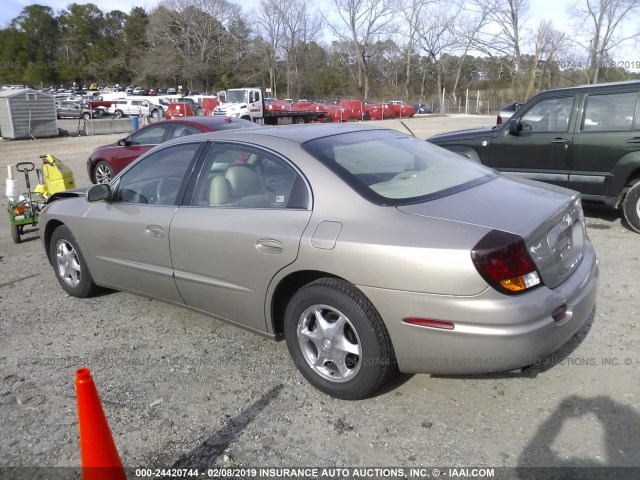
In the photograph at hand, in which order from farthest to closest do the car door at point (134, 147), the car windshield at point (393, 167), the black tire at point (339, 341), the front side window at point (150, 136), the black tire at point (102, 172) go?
the black tire at point (102, 172)
the car door at point (134, 147)
the front side window at point (150, 136)
the car windshield at point (393, 167)
the black tire at point (339, 341)

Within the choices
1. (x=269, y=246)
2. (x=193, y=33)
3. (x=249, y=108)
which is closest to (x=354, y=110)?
(x=249, y=108)

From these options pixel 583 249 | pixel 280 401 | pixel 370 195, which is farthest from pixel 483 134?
pixel 280 401

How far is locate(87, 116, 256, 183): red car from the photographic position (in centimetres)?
913

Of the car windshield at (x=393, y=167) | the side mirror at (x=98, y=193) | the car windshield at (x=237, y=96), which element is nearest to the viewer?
the car windshield at (x=393, y=167)

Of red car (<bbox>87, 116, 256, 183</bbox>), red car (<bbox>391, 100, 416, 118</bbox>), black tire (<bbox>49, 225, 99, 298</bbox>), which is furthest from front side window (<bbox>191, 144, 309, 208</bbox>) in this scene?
red car (<bbox>391, 100, 416, 118</bbox>)

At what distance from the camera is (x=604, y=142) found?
250 inches

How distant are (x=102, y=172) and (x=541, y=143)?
826 centimetres

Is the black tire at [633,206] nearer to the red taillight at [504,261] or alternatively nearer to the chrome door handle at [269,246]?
the red taillight at [504,261]

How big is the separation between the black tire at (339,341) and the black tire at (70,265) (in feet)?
7.80

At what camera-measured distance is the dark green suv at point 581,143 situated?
6.20m

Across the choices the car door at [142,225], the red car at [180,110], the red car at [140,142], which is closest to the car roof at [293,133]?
the car door at [142,225]

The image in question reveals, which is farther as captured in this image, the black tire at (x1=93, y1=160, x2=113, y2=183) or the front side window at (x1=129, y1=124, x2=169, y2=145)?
the black tire at (x1=93, y1=160, x2=113, y2=183)

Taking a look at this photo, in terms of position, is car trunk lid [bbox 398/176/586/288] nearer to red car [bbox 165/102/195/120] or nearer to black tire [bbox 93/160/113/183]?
black tire [bbox 93/160/113/183]

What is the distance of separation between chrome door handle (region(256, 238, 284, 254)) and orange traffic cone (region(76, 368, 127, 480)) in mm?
1243
